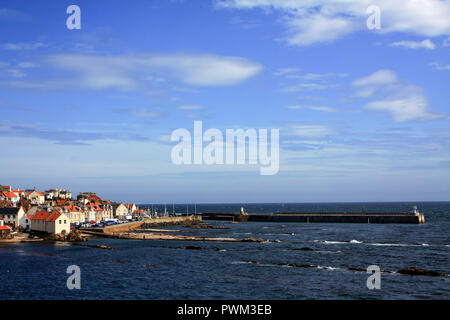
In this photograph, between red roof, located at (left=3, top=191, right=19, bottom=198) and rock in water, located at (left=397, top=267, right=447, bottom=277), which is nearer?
rock in water, located at (left=397, top=267, right=447, bottom=277)

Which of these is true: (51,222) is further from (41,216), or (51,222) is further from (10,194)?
(10,194)

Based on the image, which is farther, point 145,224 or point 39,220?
point 145,224

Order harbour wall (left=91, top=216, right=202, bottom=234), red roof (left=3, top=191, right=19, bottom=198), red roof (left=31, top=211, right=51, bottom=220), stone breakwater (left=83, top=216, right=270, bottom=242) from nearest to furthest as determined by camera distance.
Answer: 1. stone breakwater (left=83, top=216, right=270, bottom=242)
2. red roof (left=31, top=211, right=51, bottom=220)
3. harbour wall (left=91, top=216, right=202, bottom=234)
4. red roof (left=3, top=191, right=19, bottom=198)

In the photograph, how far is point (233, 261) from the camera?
7150 cm

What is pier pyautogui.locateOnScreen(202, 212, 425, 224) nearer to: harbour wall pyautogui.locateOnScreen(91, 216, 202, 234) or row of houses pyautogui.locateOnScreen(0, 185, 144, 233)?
harbour wall pyautogui.locateOnScreen(91, 216, 202, 234)

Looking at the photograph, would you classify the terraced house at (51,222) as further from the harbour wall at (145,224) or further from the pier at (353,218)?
the pier at (353,218)

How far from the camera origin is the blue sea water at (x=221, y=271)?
49.1m

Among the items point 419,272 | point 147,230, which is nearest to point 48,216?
point 147,230

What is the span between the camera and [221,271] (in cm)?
6241

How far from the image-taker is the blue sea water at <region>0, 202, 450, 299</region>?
49062mm

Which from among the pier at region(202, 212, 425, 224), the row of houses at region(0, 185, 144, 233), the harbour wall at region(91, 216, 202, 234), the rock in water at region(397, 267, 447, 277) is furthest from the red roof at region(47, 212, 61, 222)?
the pier at region(202, 212, 425, 224)

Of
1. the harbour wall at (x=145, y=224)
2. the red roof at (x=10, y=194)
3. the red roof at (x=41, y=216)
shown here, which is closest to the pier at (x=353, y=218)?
the harbour wall at (x=145, y=224)
